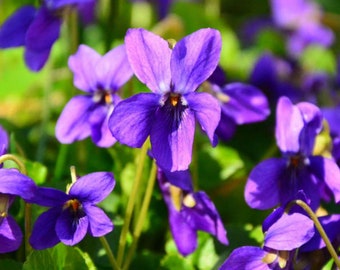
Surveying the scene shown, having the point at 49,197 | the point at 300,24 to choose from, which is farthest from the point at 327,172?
the point at 300,24

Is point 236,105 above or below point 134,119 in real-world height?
below

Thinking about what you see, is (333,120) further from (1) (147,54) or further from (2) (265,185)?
(1) (147,54)

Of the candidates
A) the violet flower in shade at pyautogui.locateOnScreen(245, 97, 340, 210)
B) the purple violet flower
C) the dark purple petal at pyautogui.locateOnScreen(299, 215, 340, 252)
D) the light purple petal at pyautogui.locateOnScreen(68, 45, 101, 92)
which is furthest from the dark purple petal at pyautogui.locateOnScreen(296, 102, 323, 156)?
the purple violet flower

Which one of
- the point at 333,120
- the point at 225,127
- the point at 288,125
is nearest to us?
the point at 288,125

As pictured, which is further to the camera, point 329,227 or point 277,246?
point 329,227

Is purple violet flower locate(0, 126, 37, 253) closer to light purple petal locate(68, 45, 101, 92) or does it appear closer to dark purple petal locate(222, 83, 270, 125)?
light purple petal locate(68, 45, 101, 92)

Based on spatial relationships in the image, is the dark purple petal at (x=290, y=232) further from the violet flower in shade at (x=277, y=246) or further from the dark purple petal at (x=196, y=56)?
the dark purple petal at (x=196, y=56)

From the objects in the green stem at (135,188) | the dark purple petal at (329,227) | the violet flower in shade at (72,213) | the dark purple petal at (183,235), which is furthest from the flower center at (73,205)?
the dark purple petal at (329,227)

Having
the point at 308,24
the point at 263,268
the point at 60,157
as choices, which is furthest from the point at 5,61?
the point at 263,268
